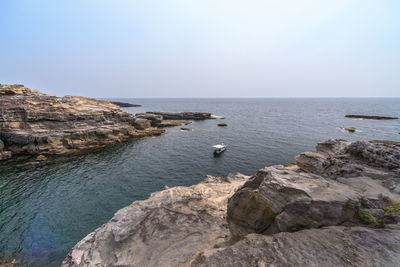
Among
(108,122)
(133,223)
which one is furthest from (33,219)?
(108,122)

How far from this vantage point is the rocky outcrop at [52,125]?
34500 mm

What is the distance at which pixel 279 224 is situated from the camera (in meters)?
7.51

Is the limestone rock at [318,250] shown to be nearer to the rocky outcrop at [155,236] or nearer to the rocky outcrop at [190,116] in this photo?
the rocky outcrop at [155,236]

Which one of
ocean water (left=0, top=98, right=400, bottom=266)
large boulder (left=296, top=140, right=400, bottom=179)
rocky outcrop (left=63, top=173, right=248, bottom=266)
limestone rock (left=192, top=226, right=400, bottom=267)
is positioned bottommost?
ocean water (left=0, top=98, right=400, bottom=266)

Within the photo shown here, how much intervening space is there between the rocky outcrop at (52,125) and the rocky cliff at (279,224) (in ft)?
116

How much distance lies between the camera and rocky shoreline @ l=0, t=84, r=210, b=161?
34438mm

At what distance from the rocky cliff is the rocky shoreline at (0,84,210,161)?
3516 cm

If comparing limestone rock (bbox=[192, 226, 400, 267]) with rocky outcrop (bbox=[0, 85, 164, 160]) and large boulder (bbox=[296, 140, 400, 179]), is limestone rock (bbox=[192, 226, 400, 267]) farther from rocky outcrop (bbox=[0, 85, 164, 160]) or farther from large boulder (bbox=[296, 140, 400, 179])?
rocky outcrop (bbox=[0, 85, 164, 160])

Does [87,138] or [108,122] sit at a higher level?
[108,122]

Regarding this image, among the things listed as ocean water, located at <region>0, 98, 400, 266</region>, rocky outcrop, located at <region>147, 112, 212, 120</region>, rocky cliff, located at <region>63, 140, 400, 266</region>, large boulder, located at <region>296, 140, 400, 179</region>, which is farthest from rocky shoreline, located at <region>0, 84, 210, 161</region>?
large boulder, located at <region>296, 140, 400, 179</region>

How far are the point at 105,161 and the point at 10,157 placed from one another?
17932mm

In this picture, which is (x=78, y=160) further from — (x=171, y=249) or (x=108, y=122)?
(x=171, y=249)

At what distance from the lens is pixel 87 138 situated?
137ft

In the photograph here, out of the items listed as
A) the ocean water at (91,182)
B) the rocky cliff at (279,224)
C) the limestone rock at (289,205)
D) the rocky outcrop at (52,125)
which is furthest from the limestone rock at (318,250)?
the rocky outcrop at (52,125)
